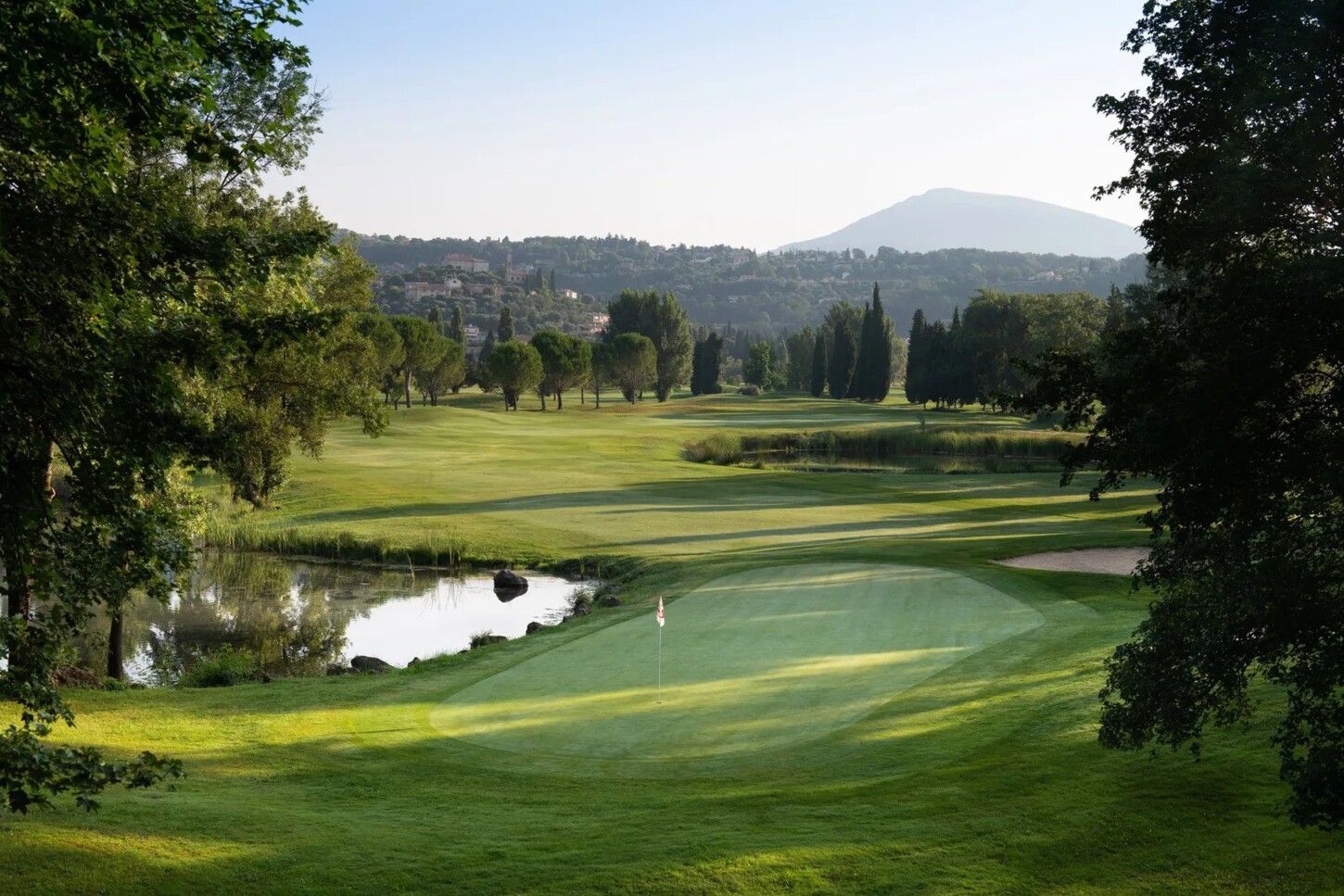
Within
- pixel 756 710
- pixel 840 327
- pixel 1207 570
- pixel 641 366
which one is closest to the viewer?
pixel 1207 570

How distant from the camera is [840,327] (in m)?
141

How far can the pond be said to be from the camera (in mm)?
25500

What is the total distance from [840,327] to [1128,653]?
132 metres

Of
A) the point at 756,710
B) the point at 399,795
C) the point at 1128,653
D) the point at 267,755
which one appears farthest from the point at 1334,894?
the point at 267,755

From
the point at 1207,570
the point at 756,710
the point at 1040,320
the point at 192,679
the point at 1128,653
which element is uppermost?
the point at 1040,320

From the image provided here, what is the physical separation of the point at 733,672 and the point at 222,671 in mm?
9340

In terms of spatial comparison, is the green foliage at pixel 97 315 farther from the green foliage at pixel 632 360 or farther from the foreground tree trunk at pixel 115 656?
A: the green foliage at pixel 632 360

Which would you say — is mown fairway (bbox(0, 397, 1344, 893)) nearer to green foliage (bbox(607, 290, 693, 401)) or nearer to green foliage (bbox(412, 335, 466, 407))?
green foliage (bbox(412, 335, 466, 407))

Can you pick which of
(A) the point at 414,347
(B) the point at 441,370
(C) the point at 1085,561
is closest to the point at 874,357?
(B) the point at 441,370

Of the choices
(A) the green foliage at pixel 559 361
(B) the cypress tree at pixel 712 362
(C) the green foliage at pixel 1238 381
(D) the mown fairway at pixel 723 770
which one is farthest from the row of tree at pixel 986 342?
(C) the green foliage at pixel 1238 381

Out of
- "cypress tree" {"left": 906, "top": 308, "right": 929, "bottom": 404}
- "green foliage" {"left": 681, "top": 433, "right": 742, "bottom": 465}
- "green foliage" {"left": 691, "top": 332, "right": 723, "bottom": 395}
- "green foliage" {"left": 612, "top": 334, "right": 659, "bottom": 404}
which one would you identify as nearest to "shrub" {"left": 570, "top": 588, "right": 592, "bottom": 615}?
"green foliage" {"left": 681, "top": 433, "right": 742, "bottom": 465}

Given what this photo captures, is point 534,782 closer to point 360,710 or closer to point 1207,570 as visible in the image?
point 360,710

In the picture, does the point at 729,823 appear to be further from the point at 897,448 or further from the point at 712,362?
the point at 712,362

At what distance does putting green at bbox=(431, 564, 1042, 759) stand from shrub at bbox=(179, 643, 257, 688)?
5.44 meters
